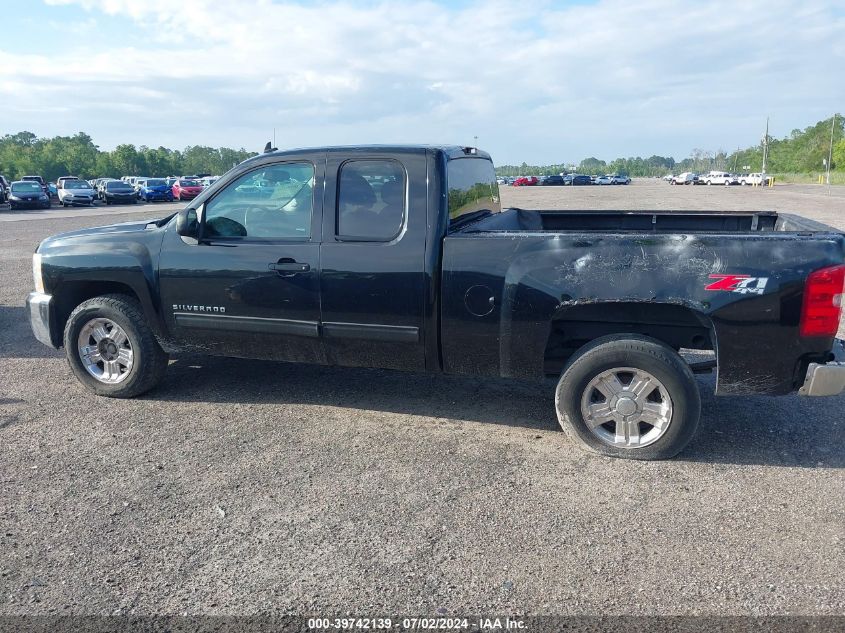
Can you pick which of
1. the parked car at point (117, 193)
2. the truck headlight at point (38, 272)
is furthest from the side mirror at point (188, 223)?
the parked car at point (117, 193)

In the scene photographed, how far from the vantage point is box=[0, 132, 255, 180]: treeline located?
80812mm

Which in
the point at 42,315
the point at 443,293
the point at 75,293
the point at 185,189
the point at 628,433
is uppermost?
the point at 185,189

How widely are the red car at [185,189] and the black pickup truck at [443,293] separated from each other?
4098 cm

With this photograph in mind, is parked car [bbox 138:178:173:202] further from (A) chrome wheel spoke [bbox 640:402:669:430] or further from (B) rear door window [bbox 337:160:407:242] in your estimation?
(A) chrome wheel spoke [bbox 640:402:669:430]

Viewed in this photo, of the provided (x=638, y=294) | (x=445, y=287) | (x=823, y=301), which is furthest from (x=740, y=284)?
(x=445, y=287)

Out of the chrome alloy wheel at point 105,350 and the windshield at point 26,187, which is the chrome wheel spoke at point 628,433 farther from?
the windshield at point 26,187

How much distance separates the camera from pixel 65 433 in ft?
16.0

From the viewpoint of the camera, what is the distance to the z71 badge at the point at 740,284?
402 cm

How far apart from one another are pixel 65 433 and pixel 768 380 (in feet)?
14.9

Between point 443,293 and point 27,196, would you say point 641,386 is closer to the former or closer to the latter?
point 443,293

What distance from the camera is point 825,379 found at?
400cm

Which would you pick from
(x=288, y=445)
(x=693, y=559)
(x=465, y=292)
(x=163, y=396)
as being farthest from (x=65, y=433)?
(x=693, y=559)

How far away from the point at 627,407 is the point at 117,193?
4246 centimetres

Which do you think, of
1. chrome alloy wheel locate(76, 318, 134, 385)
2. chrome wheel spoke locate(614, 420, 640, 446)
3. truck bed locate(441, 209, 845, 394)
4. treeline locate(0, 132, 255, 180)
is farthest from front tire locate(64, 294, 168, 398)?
treeline locate(0, 132, 255, 180)
